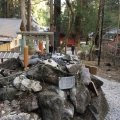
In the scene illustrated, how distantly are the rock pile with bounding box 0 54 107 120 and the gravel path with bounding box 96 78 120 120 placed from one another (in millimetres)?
330

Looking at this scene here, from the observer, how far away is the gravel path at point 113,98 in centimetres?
673

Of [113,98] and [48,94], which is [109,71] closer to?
[113,98]

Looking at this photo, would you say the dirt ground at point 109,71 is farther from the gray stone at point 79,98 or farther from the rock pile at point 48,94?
the gray stone at point 79,98

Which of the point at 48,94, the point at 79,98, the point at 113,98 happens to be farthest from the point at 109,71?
the point at 48,94

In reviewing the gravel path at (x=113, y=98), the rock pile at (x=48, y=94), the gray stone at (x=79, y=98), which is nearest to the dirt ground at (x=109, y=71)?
the gravel path at (x=113, y=98)

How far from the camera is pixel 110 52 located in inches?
614

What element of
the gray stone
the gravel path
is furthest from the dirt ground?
the gray stone

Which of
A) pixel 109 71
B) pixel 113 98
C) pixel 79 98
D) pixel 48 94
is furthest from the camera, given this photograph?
pixel 109 71

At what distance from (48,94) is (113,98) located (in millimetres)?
3836

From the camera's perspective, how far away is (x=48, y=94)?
521 centimetres

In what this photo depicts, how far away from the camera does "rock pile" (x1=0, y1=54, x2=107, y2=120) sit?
504 cm

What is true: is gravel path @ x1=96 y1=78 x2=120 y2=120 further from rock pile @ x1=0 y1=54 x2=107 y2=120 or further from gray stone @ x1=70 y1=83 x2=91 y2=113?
gray stone @ x1=70 y1=83 x2=91 y2=113

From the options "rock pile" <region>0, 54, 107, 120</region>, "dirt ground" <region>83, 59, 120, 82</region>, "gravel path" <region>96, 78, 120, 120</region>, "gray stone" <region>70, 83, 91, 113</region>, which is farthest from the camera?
"dirt ground" <region>83, 59, 120, 82</region>

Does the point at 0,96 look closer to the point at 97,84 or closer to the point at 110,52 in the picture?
the point at 97,84
